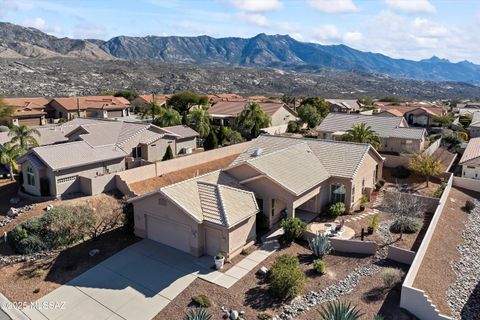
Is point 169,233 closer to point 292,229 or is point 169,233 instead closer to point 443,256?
point 292,229

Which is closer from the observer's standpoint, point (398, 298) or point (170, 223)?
point (398, 298)

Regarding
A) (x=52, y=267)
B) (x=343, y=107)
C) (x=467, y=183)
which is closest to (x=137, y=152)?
(x=52, y=267)

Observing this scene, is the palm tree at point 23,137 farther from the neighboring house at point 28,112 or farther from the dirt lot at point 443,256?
the dirt lot at point 443,256

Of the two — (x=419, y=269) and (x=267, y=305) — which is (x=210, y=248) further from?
(x=419, y=269)

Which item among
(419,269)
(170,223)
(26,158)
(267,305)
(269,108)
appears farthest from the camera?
(269,108)

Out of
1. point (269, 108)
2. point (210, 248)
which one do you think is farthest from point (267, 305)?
point (269, 108)

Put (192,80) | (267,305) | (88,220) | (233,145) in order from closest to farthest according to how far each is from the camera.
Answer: (267,305) → (88,220) → (233,145) → (192,80)

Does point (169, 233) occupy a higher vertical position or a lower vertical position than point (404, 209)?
lower

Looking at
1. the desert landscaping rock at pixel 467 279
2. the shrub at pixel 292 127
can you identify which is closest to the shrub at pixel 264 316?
the desert landscaping rock at pixel 467 279
